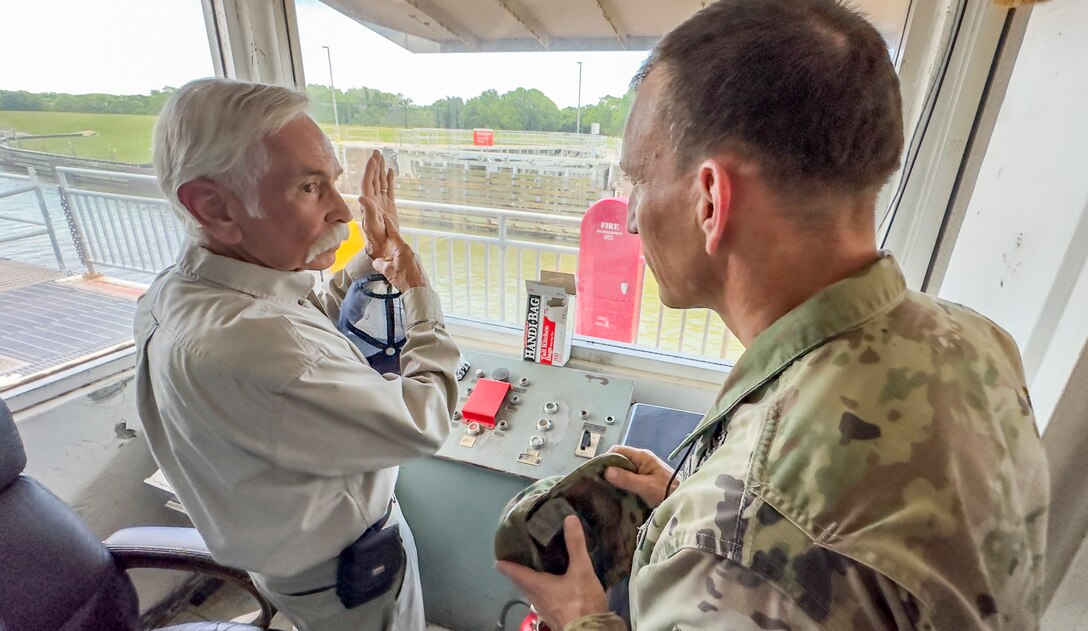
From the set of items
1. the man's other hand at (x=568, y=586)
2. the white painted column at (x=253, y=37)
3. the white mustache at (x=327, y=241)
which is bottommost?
the man's other hand at (x=568, y=586)

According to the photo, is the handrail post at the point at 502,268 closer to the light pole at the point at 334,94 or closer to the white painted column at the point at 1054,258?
the light pole at the point at 334,94

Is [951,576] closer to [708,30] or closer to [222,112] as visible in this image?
[708,30]

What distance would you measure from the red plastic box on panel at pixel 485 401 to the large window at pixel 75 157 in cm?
109

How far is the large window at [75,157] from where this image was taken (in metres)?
1.14

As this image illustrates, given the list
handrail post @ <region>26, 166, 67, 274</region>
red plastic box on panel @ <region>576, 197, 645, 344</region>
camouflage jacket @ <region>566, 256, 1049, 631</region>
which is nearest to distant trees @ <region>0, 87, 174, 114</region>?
handrail post @ <region>26, 166, 67, 274</region>

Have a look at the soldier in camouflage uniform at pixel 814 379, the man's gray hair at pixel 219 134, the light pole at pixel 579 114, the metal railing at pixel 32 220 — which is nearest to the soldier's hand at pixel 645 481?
the soldier in camouflage uniform at pixel 814 379

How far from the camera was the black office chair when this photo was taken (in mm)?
867

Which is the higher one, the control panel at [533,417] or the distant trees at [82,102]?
the distant trees at [82,102]

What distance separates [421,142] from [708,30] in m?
1.36

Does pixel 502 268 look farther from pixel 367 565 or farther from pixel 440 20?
pixel 367 565

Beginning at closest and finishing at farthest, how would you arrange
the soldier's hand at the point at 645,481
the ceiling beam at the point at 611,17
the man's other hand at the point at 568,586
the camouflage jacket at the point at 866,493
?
the camouflage jacket at the point at 866,493, the man's other hand at the point at 568,586, the soldier's hand at the point at 645,481, the ceiling beam at the point at 611,17

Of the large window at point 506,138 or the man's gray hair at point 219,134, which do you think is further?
the large window at point 506,138

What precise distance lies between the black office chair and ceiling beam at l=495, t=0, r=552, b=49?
1.49 meters

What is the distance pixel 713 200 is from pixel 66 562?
1338mm
